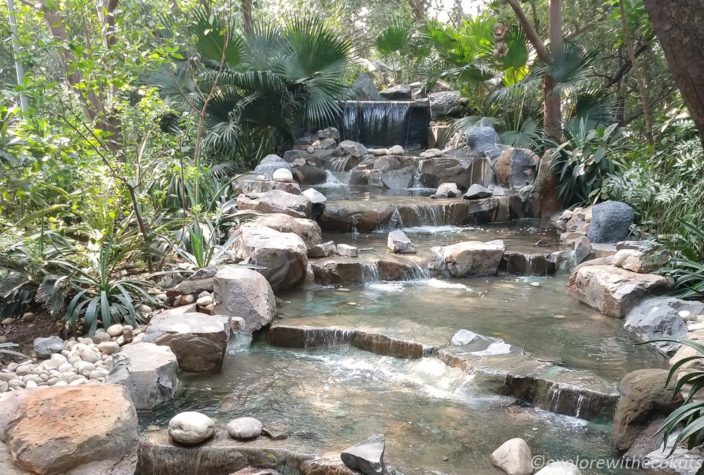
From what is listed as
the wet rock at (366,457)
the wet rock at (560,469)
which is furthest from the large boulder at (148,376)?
the wet rock at (560,469)

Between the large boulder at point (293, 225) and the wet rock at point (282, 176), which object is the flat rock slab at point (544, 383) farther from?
the wet rock at point (282, 176)

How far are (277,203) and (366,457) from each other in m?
5.42

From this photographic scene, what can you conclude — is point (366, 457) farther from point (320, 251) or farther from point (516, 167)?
point (516, 167)

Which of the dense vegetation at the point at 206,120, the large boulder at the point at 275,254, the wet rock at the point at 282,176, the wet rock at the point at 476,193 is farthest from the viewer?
the wet rock at the point at 282,176

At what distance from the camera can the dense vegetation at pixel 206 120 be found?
539 centimetres

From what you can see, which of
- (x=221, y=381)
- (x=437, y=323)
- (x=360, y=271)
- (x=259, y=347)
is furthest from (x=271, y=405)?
(x=360, y=271)

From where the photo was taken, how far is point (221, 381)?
463 cm

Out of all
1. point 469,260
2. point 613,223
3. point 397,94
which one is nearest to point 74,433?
point 469,260

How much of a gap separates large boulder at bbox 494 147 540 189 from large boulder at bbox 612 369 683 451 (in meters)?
7.25

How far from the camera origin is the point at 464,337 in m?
5.08

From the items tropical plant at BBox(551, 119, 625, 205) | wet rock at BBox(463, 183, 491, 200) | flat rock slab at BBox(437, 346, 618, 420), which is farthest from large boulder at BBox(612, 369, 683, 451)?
wet rock at BBox(463, 183, 491, 200)

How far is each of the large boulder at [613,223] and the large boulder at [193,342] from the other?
528 centimetres

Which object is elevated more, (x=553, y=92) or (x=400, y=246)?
(x=553, y=92)

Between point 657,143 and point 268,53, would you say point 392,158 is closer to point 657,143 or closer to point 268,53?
point 268,53
